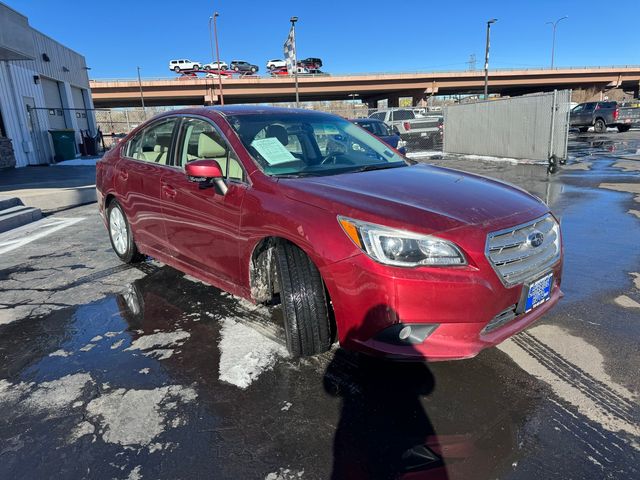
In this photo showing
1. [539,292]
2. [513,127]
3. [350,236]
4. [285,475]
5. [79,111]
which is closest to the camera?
[285,475]

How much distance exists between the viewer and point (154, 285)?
182 inches

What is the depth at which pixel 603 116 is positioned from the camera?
29.7 meters

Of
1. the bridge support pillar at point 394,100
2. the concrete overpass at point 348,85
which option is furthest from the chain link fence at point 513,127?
the bridge support pillar at point 394,100

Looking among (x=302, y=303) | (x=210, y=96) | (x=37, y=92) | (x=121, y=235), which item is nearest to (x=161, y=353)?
(x=302, y=303)

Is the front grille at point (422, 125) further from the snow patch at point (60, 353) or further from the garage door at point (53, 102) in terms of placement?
the snow patch at point (60, 353)

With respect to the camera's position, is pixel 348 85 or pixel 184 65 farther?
pixel 348 85

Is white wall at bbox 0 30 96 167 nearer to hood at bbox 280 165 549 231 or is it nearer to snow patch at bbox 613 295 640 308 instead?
hood at bbox 280 165 549 231

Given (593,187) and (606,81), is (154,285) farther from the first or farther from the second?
(606,81)

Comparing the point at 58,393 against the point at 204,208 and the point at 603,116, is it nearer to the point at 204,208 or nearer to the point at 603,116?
the point at 204,208

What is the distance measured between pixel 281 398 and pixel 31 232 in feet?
21.2

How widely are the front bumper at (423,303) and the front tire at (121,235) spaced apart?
3202 mm

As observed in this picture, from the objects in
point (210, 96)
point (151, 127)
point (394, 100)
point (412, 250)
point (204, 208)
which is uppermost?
point (210, 96)

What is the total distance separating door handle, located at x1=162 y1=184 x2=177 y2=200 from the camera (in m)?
3.93

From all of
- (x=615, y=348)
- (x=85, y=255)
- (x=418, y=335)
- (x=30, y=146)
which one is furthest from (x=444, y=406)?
(x=30, y=146)
